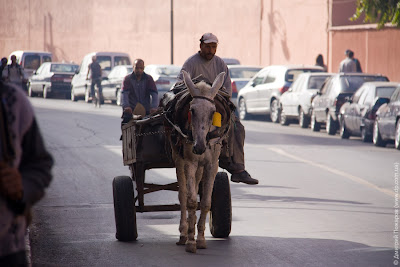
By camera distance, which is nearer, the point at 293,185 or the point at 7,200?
the point at 7,200

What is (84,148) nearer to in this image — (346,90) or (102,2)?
(346,90)

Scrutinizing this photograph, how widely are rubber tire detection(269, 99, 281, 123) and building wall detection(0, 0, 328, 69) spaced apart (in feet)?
34.8

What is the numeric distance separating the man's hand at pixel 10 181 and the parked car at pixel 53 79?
41.0m

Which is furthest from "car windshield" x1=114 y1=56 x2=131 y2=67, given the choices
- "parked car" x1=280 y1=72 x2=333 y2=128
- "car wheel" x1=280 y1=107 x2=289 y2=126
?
"parked car" x1=280 y1=72 x2=333 y2=128

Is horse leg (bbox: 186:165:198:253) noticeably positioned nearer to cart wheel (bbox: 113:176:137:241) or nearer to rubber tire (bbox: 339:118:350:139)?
cart wheel (bbox: 113:176:137:241)

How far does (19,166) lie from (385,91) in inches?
770

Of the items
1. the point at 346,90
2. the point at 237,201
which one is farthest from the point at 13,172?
the point at 346,90

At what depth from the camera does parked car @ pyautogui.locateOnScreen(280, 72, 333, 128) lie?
27.1 metres

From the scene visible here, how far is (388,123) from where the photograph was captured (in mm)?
20938

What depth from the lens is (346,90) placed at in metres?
25.0

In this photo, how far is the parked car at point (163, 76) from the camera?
32875 mm

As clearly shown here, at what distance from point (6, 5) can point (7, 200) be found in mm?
62241

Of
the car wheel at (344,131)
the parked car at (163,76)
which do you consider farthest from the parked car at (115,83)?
the car wheel at (344,131)

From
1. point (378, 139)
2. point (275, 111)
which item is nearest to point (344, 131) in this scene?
point (378, 139)
